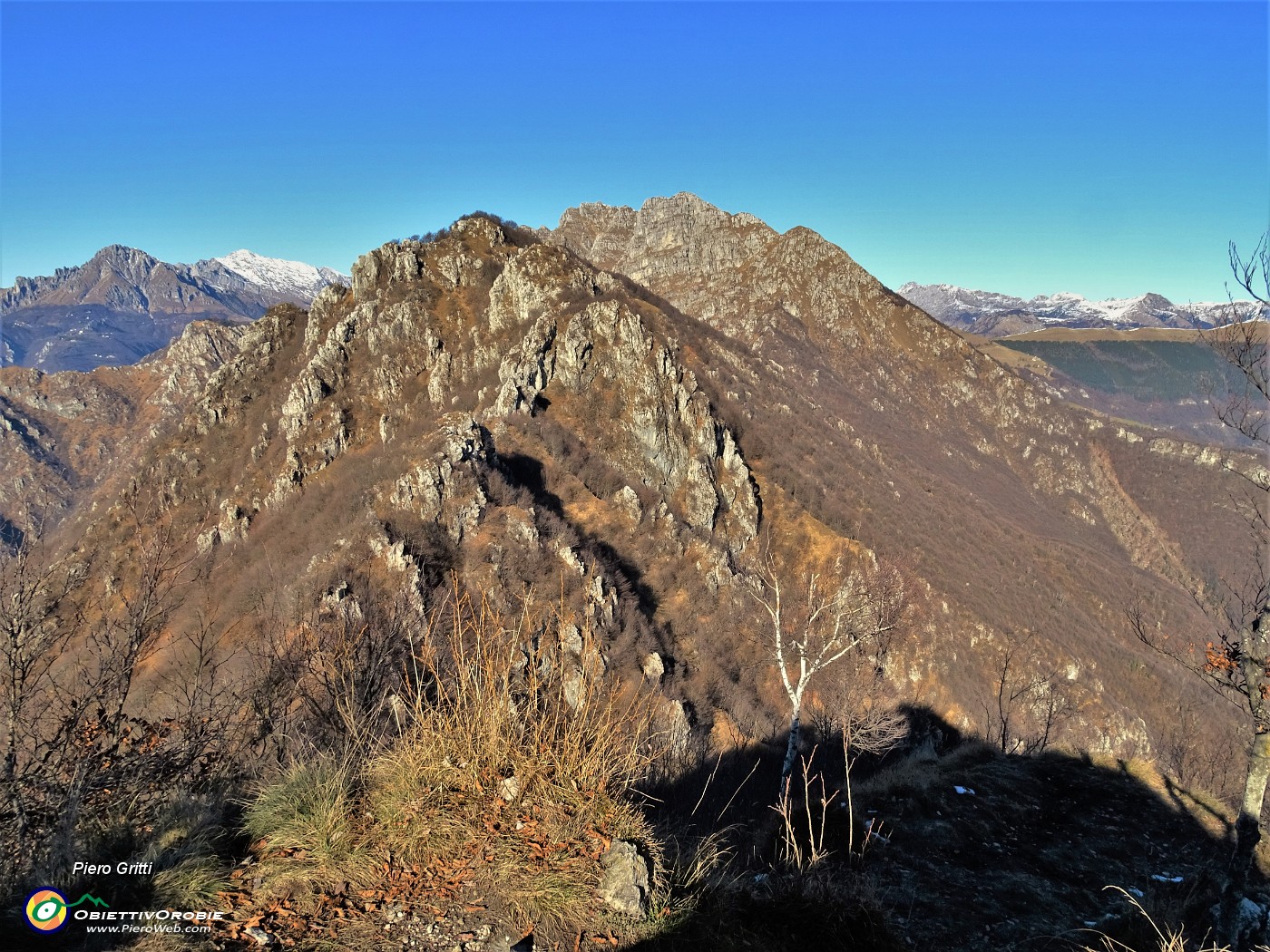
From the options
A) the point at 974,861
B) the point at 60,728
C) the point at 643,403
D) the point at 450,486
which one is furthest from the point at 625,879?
the point at 643,403

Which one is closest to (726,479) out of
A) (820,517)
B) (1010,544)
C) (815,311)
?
(820,517)

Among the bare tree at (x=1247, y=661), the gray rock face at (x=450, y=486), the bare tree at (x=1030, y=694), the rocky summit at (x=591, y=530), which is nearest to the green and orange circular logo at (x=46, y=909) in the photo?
the rocky summit at (x=591, y=530)

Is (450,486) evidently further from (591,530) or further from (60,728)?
(60,728)

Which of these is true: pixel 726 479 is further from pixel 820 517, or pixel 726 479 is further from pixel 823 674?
pixel 823 674

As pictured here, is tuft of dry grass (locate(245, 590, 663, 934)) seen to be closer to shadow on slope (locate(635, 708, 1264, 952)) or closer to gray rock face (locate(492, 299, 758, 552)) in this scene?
shadow on slope (locate(635, 708, 1264, 952))

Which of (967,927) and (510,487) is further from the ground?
(510,487)

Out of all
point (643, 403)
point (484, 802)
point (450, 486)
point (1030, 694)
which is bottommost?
point (1030, 694)
